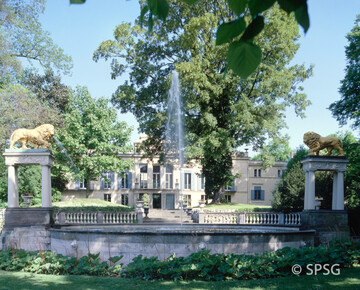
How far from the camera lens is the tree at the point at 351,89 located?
22.8 metres

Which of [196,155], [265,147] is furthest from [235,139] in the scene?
[196,155]

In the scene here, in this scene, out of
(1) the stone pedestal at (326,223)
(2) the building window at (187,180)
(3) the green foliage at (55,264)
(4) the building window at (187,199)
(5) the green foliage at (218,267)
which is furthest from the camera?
(2) the building window at (187,180)

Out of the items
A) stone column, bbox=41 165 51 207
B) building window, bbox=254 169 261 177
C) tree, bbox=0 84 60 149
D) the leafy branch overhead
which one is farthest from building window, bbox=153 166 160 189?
the leafy branch overhead

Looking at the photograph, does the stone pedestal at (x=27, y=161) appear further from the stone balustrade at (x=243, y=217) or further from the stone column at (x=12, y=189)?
the stone balustrade at (x=243, y=217)

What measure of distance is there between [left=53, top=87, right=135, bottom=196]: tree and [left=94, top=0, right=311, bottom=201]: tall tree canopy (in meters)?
6.49

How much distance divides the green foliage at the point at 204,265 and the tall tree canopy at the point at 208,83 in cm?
1541

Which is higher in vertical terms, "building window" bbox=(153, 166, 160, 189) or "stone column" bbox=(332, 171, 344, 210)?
"stone column" bbox=(332, 171, 344, 210)

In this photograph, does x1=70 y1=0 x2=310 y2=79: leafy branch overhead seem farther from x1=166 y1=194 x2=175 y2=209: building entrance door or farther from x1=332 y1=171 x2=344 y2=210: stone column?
x1=166 y1=194 x2=175 y2=209: building entrance door

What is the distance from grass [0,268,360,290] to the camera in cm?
798

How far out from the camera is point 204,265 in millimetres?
9156

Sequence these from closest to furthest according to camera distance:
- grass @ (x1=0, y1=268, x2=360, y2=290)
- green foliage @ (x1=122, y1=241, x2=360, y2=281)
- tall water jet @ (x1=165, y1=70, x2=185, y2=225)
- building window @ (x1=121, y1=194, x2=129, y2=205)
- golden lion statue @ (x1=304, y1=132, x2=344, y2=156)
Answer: grass @ (x1=0, y1=268, x2=360, y2=290) → green foliage @ (x1=122, y1=241, x2=360, y2=281) → golden lion statue @ (x1=304, y1=132, x2=344, y2=156) → tall water jet @ (x1=165, y1=70, x2=185, y2=225) → building window @ (x1=121, y1=194, x2=129, y2=205)

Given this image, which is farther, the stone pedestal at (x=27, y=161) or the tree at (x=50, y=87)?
the tree at (x=50, y=87)

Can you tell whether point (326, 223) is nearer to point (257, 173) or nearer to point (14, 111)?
point (14, 111)

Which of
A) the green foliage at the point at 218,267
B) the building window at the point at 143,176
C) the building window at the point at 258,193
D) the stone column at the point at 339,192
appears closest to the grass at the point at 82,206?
the stone column at the point at 339,192
